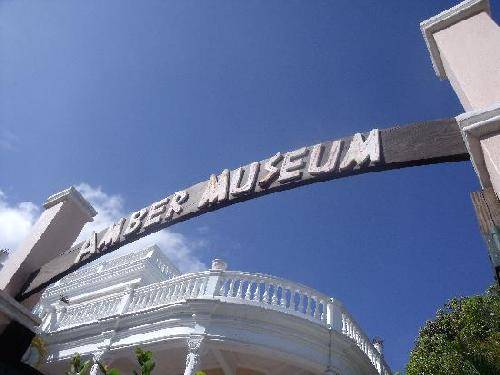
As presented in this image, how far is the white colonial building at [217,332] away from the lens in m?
10.2

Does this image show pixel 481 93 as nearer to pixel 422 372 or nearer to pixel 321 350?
pixel 321 350

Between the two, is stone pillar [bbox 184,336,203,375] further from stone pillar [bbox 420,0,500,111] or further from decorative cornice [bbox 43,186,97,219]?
stone pillar [bbox 420,0,500,111]

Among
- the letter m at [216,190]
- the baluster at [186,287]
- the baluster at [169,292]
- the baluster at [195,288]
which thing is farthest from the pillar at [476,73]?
the baluster at [169,292]

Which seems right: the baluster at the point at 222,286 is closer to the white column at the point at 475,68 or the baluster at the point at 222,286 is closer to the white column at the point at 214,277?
the white column at the point at 214,277

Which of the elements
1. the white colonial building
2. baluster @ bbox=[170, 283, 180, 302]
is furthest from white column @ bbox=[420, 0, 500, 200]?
baluster @ bbox=[170, 283, 180, 302]

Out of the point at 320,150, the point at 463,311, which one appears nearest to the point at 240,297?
the point at 320,150

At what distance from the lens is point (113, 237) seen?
13.6 ft

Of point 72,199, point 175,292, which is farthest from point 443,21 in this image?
point 175,292

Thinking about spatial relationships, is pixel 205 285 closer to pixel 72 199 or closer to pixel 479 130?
pixel 72 199

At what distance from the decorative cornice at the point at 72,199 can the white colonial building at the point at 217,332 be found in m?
6.11

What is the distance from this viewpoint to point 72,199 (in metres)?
4.88

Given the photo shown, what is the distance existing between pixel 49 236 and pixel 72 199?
0.51 meters

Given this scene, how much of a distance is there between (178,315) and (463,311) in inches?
540

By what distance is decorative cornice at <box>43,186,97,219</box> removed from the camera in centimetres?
486
